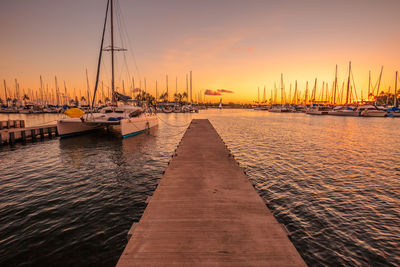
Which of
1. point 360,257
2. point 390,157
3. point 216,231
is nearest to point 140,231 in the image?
point 216,231

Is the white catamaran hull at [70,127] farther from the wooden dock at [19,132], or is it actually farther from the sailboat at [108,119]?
the wooden dock at [19,132]

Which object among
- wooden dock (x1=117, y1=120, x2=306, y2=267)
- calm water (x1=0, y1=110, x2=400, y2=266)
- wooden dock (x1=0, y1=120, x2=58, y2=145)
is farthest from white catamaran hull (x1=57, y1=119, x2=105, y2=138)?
wooden dock (x1=117, y1=120, x2=306, y2=267)

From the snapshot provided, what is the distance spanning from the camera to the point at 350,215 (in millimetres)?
6234

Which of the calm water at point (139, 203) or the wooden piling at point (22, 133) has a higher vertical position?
the wooden piling at point (22, 133)

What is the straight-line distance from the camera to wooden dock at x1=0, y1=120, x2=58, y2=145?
1720 cm

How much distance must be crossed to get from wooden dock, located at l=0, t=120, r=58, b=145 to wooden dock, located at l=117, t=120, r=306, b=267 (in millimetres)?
19769

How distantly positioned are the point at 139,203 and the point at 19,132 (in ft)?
64.4

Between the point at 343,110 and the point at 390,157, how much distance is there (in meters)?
64.8

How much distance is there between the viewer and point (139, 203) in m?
7.07

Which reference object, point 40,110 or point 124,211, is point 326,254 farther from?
point 40,110

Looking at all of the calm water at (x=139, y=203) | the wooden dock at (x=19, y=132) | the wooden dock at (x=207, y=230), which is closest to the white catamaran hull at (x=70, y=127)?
the wooden dock at (x=19, y=132)

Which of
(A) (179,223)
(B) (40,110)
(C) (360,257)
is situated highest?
(B) (40,110)

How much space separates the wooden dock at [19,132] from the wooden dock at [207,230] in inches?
778

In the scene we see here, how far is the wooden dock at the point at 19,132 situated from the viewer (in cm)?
1720
